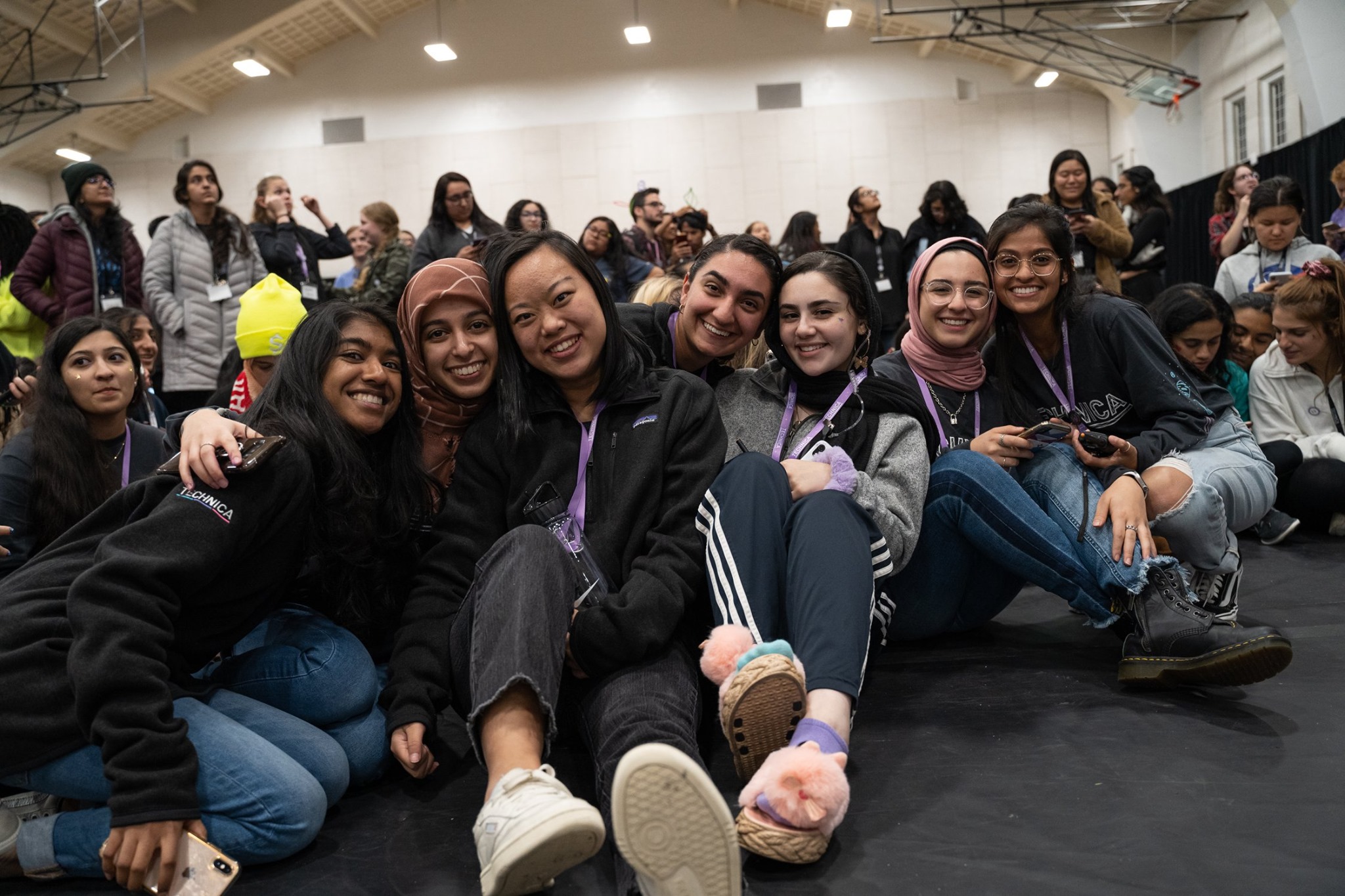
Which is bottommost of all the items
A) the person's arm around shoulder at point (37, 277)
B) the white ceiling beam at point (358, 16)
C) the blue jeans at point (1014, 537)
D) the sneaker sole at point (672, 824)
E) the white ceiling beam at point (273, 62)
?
the sneaker sole at point (672, 824)

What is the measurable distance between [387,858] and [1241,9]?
11.5m

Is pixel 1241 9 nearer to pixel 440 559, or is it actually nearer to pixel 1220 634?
pixel 1220 634

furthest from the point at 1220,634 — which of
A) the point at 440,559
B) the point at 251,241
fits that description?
the point at 251,241

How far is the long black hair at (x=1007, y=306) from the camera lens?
2.49 meters

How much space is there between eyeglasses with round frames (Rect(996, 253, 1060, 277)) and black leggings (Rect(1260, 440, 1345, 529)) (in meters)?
1.77

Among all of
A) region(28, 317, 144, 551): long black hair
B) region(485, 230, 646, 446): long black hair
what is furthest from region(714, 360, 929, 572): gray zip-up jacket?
region(28, 317, 144, 551): long black hair

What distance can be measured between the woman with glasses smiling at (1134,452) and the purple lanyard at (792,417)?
0.39 m

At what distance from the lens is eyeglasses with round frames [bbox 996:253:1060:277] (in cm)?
245

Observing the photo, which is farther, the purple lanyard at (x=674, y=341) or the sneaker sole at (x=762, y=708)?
the purple lanyard at (x=674, y=341)

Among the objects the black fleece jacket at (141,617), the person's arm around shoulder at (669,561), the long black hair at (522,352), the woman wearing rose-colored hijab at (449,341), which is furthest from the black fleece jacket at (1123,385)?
the black fleece jacket at (141,617)

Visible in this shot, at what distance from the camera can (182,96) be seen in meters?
11.9

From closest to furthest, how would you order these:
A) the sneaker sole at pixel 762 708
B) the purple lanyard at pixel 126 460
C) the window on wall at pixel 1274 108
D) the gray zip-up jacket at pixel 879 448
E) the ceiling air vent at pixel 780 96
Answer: the sneaker sole at pixel 762 708
the gray zip-up jacket at pixel 879 448
the purple lanyard at pixel 126 460
the window on wall at pixel 1274 108
the ceiling air vent at pixel 780 96

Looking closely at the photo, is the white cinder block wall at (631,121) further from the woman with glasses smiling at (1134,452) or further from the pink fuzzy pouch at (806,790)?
the pink fuzzy pouch at (806,790)

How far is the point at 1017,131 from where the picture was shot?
12117mm
